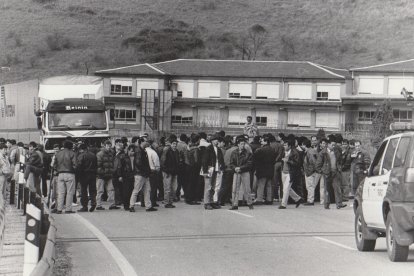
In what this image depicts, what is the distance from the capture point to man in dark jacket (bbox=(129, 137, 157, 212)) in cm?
2038

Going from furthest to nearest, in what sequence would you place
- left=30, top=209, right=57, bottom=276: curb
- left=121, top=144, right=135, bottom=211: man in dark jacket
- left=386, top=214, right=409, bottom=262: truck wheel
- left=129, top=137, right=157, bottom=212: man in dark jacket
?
left=121, top=144, right=135, bottom=211: man in dark jacket, left=129, top=137, right=157, bottom=212: man in dark jacket, left=386, top=214, right=409, bottom=262: truck wheel, left=30, top=209, right=57, bottom=276: curb

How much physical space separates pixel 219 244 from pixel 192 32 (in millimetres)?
138960

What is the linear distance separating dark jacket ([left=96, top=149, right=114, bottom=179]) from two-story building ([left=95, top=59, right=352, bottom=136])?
206 feet

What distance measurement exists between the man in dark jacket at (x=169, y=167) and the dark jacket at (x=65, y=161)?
10.0 ft

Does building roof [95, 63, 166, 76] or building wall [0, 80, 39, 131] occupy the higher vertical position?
building roof [95, 63, 166, 76]

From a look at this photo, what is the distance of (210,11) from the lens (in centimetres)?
15875

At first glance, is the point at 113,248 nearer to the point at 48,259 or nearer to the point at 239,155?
the point at 48,259

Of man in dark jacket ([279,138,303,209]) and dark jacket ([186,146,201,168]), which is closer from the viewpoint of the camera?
man in dark jacket ([279,138,303,209])

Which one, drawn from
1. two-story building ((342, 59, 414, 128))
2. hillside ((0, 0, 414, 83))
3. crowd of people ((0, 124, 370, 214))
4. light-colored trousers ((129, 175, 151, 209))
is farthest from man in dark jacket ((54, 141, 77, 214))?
hillside ((0, 0, 414, 83))

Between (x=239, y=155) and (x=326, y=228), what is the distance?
18.0 ft

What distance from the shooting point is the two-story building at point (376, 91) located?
85125 millimetres

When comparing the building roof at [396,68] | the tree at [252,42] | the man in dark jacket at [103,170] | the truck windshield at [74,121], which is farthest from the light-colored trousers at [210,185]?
the tree at [252,42]

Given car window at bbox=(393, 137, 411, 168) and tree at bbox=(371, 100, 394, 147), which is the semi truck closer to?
car window at bbox=(393, 137, 411, 168)

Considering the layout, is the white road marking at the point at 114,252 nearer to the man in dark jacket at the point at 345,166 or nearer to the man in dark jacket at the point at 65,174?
the man in dark jacket at the point at 65,174
